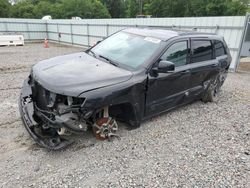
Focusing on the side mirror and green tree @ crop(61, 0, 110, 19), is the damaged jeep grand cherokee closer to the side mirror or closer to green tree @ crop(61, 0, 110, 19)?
the side mirror

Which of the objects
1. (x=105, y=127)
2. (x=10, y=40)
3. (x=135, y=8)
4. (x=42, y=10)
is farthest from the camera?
(x=135, y=8)

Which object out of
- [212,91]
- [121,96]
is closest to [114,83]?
[121,96]

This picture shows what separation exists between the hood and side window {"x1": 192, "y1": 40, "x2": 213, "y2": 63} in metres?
1.78

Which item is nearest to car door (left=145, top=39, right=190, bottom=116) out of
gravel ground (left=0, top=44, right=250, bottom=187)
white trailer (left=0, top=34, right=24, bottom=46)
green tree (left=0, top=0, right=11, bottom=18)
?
gravel ground (left=0, top=44, right=250, bottom=187)

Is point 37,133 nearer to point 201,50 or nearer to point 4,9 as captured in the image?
point 201,50

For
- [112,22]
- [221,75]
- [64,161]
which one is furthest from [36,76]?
[112,22]

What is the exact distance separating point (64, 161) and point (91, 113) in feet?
2.58

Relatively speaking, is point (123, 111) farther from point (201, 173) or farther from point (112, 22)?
point (112, 22)

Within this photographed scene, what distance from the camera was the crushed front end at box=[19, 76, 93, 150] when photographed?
2852 millimetres

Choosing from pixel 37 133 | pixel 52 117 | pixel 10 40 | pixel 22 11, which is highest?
pixel 22 11

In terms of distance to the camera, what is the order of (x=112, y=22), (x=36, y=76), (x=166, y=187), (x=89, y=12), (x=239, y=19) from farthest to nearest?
(x=89, y=12) < (x=112, y=22) < (x=239, y=19) < (x=36, y=76) < (x=166, y=187)

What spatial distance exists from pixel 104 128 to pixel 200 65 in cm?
253

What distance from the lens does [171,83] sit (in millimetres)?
3975

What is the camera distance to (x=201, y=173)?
295 centimetres
